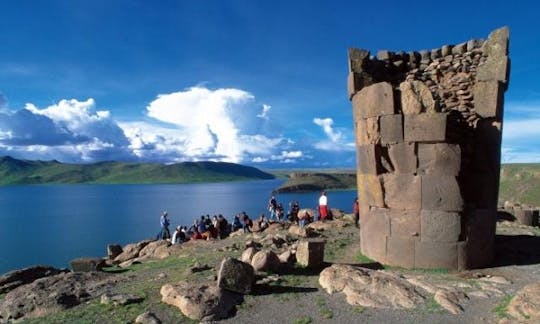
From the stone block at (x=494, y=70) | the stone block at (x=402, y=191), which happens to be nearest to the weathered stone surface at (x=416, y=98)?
the stone block at (x=402, y=191)

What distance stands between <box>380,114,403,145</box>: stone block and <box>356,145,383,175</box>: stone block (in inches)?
14.7

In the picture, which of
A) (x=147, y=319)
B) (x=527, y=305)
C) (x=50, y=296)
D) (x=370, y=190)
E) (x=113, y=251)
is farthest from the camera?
(x=113, y=251)

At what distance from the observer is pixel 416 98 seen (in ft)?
42.0

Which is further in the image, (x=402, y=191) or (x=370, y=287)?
(x=402, y=191)

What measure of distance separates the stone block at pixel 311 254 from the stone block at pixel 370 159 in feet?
9.07

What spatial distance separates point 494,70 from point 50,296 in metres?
13.4

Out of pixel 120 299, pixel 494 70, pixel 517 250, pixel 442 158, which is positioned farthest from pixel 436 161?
pixel 120 299

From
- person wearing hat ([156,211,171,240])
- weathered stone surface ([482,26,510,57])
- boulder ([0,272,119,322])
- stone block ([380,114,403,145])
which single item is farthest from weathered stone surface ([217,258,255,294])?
person wearing hat ([156,211,171,240])

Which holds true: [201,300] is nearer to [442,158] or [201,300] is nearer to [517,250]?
[442,158]

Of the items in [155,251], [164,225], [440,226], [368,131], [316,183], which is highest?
[368,131]

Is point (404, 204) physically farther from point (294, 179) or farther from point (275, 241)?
point (294, 179)

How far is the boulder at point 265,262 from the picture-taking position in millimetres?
11961

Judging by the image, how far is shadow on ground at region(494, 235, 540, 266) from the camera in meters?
13.6

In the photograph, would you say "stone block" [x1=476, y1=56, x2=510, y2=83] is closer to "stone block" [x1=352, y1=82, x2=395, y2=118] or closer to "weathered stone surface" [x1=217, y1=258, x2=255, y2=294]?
"stone block" [x1=352, y1=82, x2=395, y2=118]
